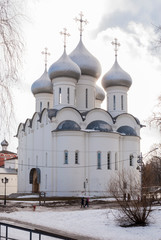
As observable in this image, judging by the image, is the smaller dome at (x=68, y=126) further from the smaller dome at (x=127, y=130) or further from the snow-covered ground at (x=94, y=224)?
the snow-covered ground at (x=94, y=224)

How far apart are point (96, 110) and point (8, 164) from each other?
2579cm

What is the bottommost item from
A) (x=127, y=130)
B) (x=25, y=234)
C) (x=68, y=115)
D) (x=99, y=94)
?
(x=25, y=234)

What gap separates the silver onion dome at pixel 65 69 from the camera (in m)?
32.1

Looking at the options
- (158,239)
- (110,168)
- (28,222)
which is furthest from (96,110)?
(158,239)

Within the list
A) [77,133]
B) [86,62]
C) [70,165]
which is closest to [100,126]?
[77,133]

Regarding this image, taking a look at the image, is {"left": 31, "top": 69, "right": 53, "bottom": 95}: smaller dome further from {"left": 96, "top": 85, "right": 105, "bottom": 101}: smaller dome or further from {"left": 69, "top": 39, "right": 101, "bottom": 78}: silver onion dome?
{"left": 96, "top": 85, "right": 105, "bottom": 101}: smaller dome

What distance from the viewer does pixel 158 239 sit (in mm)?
10758

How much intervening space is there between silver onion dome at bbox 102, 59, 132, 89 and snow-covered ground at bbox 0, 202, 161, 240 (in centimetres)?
2052

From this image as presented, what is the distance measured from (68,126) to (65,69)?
18.1 feet

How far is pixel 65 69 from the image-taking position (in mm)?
32094

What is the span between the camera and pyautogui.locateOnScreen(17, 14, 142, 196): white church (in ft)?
97.6

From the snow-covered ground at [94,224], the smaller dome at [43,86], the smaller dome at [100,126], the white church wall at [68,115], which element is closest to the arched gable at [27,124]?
the smaller dome at [43,86]

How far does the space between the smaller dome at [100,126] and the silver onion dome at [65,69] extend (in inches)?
177

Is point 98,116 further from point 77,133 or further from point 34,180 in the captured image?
point 34,180
